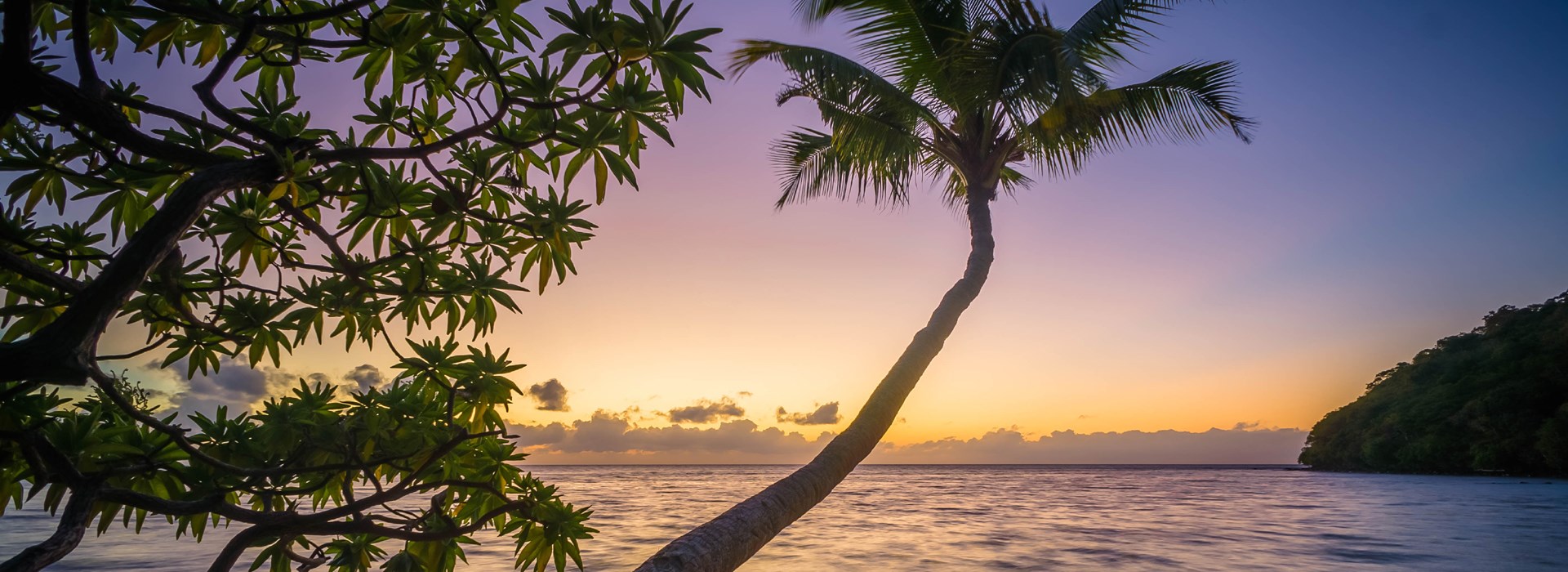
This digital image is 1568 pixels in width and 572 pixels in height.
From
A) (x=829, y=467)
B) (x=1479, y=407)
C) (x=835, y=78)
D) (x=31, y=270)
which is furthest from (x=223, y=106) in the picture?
(x=1479, y=407)

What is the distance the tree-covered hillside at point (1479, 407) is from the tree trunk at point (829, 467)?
Answer: 106ft

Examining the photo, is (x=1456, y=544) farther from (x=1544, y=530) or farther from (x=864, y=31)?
(x=864, y=31)

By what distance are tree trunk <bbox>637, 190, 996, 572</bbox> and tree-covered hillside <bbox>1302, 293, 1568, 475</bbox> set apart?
3225 cm

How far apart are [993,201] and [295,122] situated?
714 cm

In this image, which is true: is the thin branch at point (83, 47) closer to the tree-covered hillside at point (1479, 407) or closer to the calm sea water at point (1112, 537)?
the calm sea water at point (1112, 537)

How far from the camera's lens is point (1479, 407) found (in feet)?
100

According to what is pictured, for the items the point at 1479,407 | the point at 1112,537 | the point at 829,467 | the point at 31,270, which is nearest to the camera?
the point at 31,270

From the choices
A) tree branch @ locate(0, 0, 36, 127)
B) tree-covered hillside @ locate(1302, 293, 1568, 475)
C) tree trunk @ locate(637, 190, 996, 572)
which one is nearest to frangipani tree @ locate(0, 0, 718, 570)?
tree branch @ locate(0, 0, 36, 127)

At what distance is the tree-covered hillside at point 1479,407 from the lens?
2805 centimetres

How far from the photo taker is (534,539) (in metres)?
2.43

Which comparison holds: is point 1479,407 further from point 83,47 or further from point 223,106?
point 83,47

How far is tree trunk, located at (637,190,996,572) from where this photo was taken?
A: 312 cm

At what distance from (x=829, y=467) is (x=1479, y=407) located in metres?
38.8

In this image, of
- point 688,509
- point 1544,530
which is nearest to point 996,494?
point 688,509
